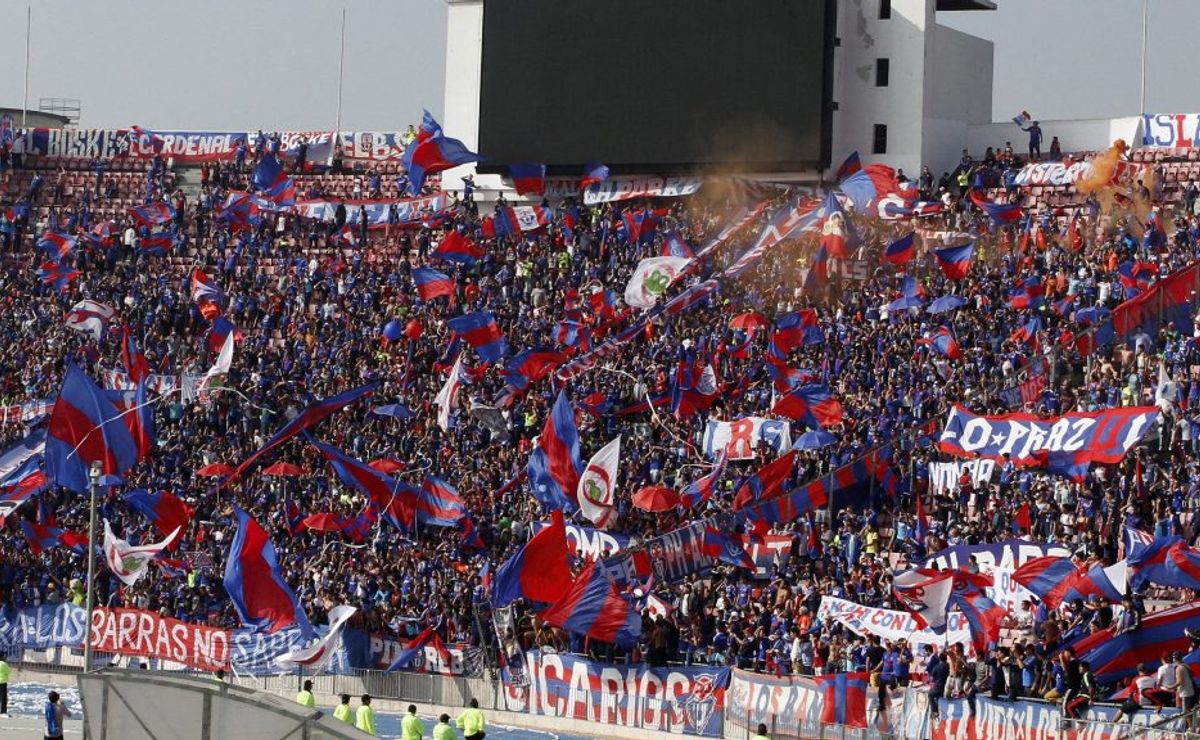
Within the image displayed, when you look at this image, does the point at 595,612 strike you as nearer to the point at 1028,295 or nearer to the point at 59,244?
the point at 1028,295

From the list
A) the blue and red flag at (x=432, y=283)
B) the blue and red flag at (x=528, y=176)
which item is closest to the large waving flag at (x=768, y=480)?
the blue and red flag at (x=432, y=283)

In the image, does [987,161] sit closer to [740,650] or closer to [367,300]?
[367,300]

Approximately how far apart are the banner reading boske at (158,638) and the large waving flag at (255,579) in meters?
3.50

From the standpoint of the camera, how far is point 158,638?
42062 mm

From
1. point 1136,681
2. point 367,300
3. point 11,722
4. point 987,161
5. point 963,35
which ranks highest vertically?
point 963,35

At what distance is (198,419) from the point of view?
170ft

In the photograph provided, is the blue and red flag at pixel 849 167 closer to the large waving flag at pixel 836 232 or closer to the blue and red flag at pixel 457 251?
the large waving flag at pixel 836 232

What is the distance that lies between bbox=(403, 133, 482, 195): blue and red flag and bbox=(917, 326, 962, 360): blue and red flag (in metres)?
16.4

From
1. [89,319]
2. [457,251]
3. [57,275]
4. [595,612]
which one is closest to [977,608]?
[595,612]

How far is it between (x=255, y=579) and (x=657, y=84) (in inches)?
884

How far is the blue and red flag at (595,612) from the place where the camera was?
3450cm

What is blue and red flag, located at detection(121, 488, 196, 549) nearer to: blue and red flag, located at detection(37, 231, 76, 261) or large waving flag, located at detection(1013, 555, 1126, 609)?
large waving flag, located at detection(1013, 555, 1126, 609)

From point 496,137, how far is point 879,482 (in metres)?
21.1

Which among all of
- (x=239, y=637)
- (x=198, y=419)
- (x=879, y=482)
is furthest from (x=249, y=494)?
(x=879, y=482)
